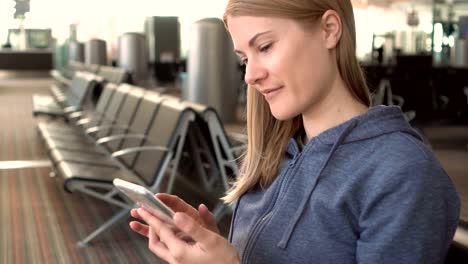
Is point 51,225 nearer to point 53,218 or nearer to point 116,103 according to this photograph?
point 53,218

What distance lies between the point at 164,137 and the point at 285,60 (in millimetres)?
3391

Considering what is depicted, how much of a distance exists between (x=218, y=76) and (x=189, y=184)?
9.09 feet

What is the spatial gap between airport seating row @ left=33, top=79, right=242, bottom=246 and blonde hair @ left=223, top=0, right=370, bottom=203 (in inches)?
114

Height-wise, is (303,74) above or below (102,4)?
below

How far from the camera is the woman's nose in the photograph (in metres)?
1.18

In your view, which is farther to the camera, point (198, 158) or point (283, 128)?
point (198, 158)

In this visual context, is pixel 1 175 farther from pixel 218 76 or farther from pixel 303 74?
pixel 303 74

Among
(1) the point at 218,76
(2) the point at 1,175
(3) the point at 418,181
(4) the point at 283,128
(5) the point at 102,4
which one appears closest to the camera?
(3) the point at 418,181

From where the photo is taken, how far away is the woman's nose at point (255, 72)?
1185 millimetres

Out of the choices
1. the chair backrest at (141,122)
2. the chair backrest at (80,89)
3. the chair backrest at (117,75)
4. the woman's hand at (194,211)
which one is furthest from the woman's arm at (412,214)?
the chair backrest at (117,75)

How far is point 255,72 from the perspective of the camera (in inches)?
46.8

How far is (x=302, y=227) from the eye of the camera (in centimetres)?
117

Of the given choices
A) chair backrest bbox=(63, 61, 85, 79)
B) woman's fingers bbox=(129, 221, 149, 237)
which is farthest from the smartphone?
chair backrest bbox=(63, 61, 85, 79)

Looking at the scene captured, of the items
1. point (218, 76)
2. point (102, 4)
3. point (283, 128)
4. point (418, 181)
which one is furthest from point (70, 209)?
point (102, 4)
